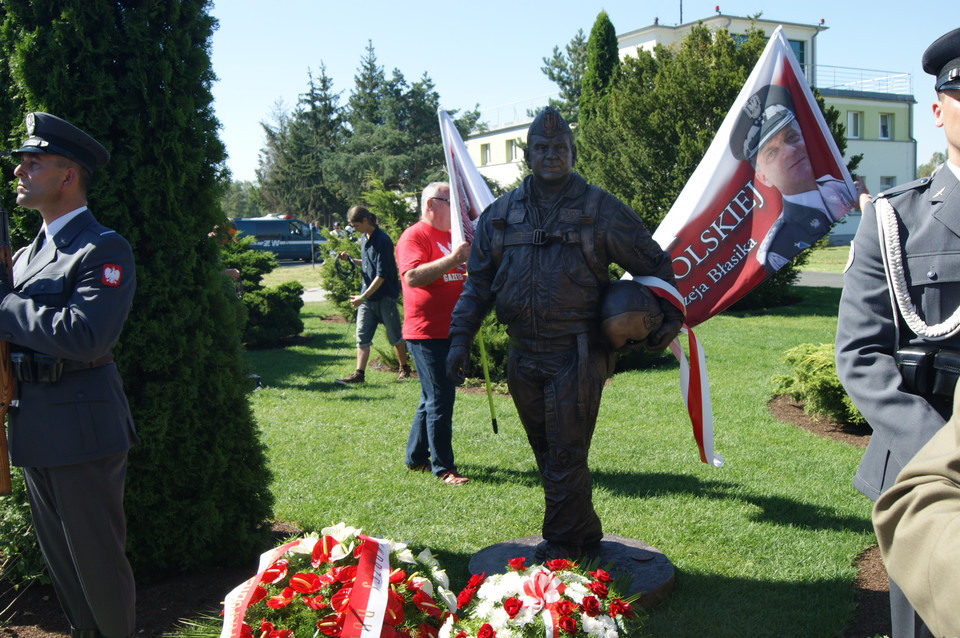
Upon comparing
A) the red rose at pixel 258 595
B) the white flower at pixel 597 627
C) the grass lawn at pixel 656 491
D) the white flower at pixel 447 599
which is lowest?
the grass lawn at pixel 656 491

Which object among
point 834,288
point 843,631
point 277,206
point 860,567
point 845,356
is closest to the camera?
point 845,356

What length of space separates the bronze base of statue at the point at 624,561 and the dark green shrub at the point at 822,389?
3684 millimetres

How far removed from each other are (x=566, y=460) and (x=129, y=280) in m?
2.20

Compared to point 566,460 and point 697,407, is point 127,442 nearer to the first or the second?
point 566,460

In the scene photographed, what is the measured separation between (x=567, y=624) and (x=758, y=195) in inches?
134

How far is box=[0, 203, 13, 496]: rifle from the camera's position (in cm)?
301

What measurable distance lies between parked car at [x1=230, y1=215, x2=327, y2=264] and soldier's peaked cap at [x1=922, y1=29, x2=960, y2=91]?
119 ft

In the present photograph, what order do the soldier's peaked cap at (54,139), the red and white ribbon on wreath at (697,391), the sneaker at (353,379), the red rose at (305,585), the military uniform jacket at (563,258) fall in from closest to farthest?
the red rose at (305,585)
the soldier's peaked cap at (54,139)
the military uniform jacket at (563,258)
the red and white ribbon on wreath at (697,391)
the sneaker at (353,379)

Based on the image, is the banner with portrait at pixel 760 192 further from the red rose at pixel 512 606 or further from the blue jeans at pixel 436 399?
the red rose at pixel 512 606

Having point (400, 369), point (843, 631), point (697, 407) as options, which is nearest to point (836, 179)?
point (697, 407)

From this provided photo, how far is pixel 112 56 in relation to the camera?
395 centimetres

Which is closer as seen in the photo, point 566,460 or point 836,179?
point 566,460

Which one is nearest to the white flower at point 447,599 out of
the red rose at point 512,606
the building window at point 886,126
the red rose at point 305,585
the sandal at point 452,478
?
the red rose at point 512,606

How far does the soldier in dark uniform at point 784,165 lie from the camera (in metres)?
4.71
